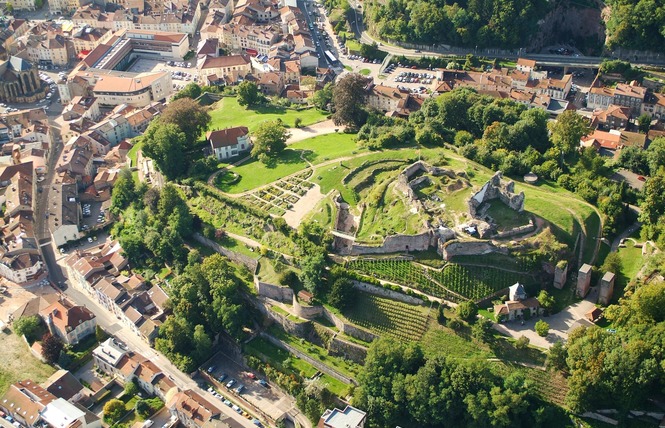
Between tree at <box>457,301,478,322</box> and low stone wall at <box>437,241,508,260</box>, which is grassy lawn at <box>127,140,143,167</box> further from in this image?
tree at <box>457,301,478,322</box>

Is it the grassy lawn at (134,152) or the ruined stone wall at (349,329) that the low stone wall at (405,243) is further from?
the grassy lawn at (134,152)

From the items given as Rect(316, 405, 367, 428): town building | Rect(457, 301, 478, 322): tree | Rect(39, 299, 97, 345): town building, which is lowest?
Rect(39, 299, 97, 345): town building

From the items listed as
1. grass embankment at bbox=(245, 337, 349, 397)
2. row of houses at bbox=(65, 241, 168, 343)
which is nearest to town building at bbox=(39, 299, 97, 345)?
row of houses at bbox=(65, 241, 168, 343)

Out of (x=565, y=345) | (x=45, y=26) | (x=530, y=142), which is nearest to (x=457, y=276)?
(x=565, y=345)

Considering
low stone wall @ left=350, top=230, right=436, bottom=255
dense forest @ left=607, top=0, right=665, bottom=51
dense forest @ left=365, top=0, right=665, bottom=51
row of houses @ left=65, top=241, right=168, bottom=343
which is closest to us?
low stone wall @ left=350, top=230, right=436, bottom=255

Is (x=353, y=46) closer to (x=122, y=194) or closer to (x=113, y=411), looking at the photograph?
(x=122, y=194)

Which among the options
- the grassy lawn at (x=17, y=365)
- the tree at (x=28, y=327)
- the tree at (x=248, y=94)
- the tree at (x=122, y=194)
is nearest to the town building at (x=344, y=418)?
the grassy lawn at (x=17, y=365)
